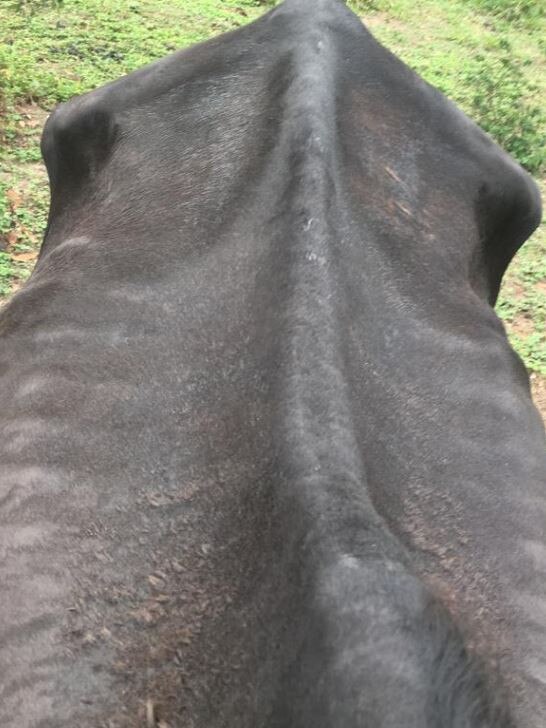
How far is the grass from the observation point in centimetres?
470

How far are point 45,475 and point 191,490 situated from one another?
366 millimetres

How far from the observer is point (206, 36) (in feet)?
20.9

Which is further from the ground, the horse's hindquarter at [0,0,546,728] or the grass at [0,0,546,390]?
the horse's hindquarter at [0,0,546,728]

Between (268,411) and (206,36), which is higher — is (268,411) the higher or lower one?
the higher one

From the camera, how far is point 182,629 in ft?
5.32

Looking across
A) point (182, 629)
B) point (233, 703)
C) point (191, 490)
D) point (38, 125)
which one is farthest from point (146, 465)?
point (38, 125)

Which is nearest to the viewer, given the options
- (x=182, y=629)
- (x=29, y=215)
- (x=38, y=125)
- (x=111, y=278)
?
(x=182, y=629)

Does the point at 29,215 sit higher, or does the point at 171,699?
the point at 171,699

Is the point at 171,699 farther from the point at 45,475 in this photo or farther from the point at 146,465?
the point at 45,475

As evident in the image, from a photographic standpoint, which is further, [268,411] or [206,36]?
[206,36]

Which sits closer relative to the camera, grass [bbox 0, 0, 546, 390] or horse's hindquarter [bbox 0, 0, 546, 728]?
horse's hindquarter [bbox 0, 0, 546, 728]

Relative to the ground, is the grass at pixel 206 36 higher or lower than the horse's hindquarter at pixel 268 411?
lower

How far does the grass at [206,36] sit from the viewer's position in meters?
4.70

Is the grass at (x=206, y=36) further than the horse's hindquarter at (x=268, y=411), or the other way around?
the grass at (x=206, y=36)
